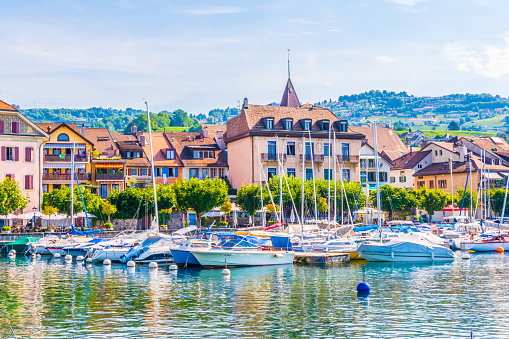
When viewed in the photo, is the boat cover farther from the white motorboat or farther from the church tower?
the church tower

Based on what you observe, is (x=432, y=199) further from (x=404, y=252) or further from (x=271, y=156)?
(x=404, y=252)

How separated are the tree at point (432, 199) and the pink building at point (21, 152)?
52.9 metres

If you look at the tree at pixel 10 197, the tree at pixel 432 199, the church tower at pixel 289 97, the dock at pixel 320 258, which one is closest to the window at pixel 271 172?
the tree at pixel 432 199

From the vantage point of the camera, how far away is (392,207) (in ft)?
318

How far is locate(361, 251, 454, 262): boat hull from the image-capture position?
56.7 m

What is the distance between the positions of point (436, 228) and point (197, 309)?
53.0 metres

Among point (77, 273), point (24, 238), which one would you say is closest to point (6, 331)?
point (77, 273)

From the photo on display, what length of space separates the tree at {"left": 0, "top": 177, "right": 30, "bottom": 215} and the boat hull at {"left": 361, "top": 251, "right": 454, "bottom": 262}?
37.6 m

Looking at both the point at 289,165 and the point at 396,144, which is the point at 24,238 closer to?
the point at 289,165

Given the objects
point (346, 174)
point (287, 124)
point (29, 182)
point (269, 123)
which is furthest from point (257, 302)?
point (346, 174)

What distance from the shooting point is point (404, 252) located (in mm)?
57031

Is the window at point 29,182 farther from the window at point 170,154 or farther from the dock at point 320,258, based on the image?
the dock at point 320,258

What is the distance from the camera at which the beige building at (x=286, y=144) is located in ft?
310

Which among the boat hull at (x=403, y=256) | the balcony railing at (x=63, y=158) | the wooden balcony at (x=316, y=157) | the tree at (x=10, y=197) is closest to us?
the boat hull at (x=403, y=256)
